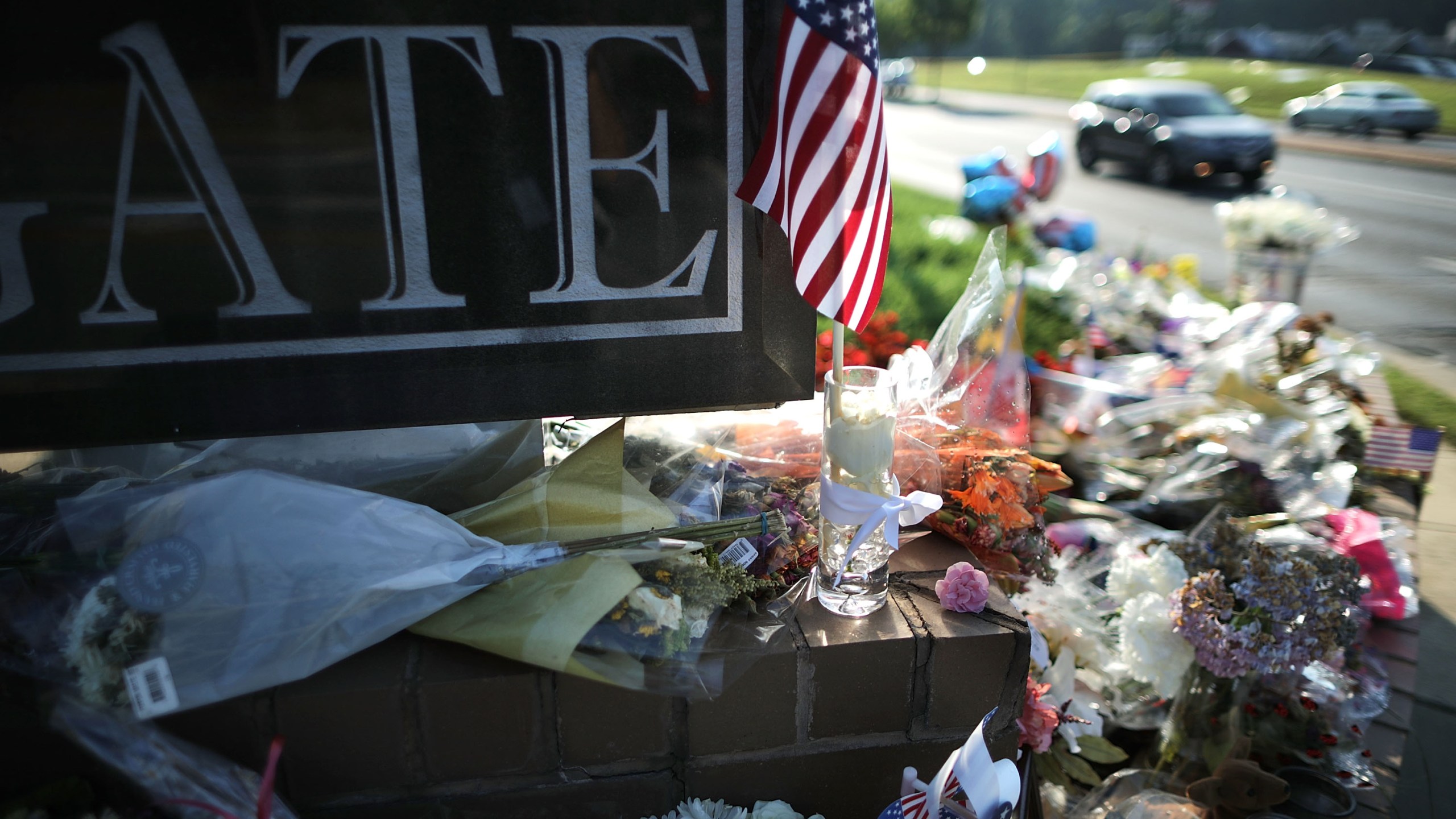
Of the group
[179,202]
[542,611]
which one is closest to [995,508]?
[542,611]

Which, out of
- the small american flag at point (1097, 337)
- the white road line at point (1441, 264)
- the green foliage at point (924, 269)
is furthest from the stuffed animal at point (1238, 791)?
the white road line at point (1441, 264)

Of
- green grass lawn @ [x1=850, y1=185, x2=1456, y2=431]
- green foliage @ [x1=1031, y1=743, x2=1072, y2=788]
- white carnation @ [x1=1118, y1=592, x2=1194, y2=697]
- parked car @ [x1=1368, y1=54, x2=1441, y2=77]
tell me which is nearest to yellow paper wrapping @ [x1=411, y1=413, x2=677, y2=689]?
green foliage @ [x1=1031, y1=743, x2=1072, y2=788]

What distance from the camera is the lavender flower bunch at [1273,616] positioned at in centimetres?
222

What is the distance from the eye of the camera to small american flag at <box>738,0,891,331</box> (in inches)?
60.7

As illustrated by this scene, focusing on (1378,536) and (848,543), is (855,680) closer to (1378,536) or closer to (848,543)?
(848,543)

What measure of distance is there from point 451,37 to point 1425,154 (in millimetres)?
20952

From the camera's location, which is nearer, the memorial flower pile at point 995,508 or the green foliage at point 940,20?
the memorial flower pile at point 995,508

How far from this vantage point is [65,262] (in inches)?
62.5

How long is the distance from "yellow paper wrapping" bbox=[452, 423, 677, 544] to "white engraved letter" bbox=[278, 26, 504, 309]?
372 millimetres

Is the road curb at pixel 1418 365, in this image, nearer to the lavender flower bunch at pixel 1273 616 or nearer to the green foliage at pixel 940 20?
the lavender flower bunch at pixel 1273 616

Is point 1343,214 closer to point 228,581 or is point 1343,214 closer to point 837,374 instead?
point 837,374

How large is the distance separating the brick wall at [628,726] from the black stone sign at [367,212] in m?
0.51

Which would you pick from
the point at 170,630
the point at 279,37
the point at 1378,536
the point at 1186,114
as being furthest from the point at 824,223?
the point at 1186,114

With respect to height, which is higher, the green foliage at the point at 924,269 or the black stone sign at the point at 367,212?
the black stone sign at the point at 367,212
